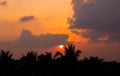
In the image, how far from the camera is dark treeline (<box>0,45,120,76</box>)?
58.3 meters

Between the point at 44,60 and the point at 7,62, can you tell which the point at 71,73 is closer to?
the point at 44,60

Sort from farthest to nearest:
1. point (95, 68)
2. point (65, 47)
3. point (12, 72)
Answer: point (12, 72) → point (95, 68) → point (65, 47)

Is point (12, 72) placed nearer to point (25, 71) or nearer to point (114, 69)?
point (25, 71)

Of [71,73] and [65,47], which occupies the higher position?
[65,47]

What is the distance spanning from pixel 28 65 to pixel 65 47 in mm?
9662

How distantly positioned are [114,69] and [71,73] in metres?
10.0

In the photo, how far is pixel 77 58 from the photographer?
191 ft

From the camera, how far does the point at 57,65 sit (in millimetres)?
61281

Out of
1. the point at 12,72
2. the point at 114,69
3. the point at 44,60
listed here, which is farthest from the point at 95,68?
the point at 12,72

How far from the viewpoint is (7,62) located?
66.7m

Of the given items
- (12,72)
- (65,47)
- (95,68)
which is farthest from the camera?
(12,72)

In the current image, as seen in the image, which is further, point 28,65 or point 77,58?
point 28,65

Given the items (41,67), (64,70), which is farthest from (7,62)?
(64,70)

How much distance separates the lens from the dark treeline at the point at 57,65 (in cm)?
5828
